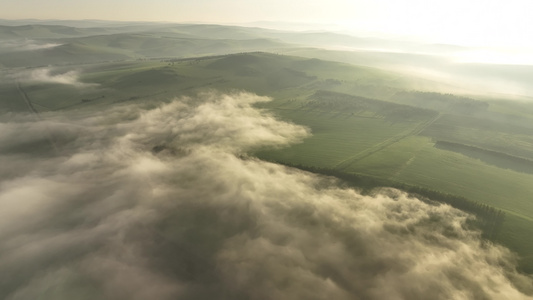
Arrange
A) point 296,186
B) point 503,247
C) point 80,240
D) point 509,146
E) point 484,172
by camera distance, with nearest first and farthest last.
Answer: point 503,247
point 80,240
point 296,186
point 484,172
point 509,146

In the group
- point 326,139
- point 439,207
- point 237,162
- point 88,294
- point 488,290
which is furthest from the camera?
point 326,139

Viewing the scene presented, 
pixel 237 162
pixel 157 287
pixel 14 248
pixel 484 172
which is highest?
pixel 484 172

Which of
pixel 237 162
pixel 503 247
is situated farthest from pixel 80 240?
pixel 503 247

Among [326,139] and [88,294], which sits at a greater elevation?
[326,139]

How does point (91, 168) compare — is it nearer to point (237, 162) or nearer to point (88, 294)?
point (237, 162)

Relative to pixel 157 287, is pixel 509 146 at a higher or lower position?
higher

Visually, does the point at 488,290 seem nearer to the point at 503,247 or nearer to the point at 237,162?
the point at 503,247

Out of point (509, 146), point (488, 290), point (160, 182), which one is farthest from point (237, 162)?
point (509, 146)

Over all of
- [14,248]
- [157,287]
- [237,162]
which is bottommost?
[14,248]

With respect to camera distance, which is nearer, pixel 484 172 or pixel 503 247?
pixel 503 247
